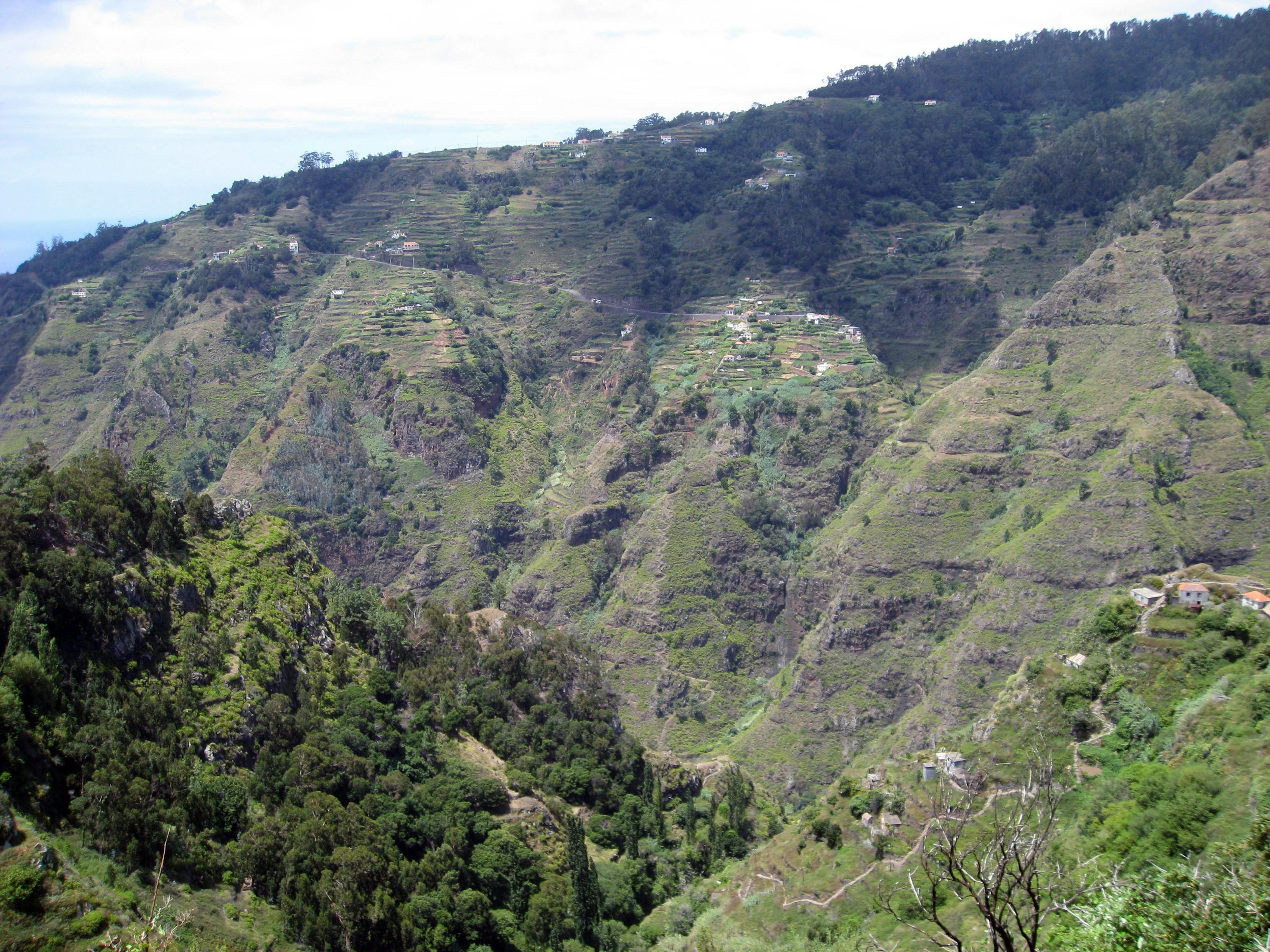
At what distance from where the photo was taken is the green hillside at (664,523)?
3669cm

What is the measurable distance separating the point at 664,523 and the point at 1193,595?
43.8m

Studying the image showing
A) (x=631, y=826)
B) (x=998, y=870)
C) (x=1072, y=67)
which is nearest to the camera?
(x=998, y=870)

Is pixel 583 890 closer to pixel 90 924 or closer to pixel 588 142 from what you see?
pixel 90 924

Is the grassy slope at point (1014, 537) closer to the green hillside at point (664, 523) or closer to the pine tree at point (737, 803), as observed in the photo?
the green hillside at point (664, 523)

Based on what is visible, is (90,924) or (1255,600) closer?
(90,924)

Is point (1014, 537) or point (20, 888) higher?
point (20, 888)

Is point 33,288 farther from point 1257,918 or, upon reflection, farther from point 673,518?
point 1257,918

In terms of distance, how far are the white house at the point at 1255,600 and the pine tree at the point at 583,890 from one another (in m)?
30.1

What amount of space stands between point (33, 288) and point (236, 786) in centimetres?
12894

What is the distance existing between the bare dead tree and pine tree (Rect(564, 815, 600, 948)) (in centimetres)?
1201

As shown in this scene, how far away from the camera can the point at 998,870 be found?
14719mm

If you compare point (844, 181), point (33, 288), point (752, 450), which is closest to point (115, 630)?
point (752, 450)

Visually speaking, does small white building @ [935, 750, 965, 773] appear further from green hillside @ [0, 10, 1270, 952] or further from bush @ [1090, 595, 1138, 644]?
bush @ [1090, 595, 1138, 644]

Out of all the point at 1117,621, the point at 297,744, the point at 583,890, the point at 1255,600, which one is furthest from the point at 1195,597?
the point at 297,744
